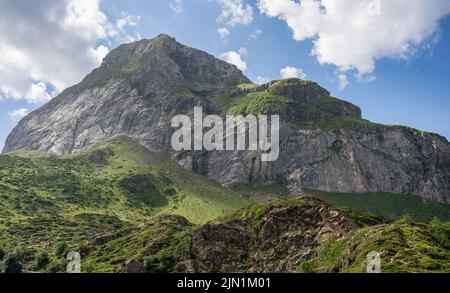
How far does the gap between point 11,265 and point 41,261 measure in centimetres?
1448

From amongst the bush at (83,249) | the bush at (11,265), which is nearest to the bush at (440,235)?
the bush at (83,249)

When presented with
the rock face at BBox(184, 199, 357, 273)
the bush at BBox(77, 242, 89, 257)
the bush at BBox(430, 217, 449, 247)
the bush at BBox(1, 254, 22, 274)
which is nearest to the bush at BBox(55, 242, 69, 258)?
the bush at BBox(77, 242, 89, 257)

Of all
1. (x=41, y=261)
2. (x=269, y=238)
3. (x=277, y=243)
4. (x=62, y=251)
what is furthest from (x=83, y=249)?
(x=277, y=243)

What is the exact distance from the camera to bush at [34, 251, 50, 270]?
165 metres

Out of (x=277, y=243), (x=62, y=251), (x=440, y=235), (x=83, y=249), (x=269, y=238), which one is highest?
(x=440, y=235)

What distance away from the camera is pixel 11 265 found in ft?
506

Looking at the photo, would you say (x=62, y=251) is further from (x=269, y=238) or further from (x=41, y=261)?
(x=269, y=238)

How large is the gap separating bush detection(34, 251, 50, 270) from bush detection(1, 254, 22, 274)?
7404mm
